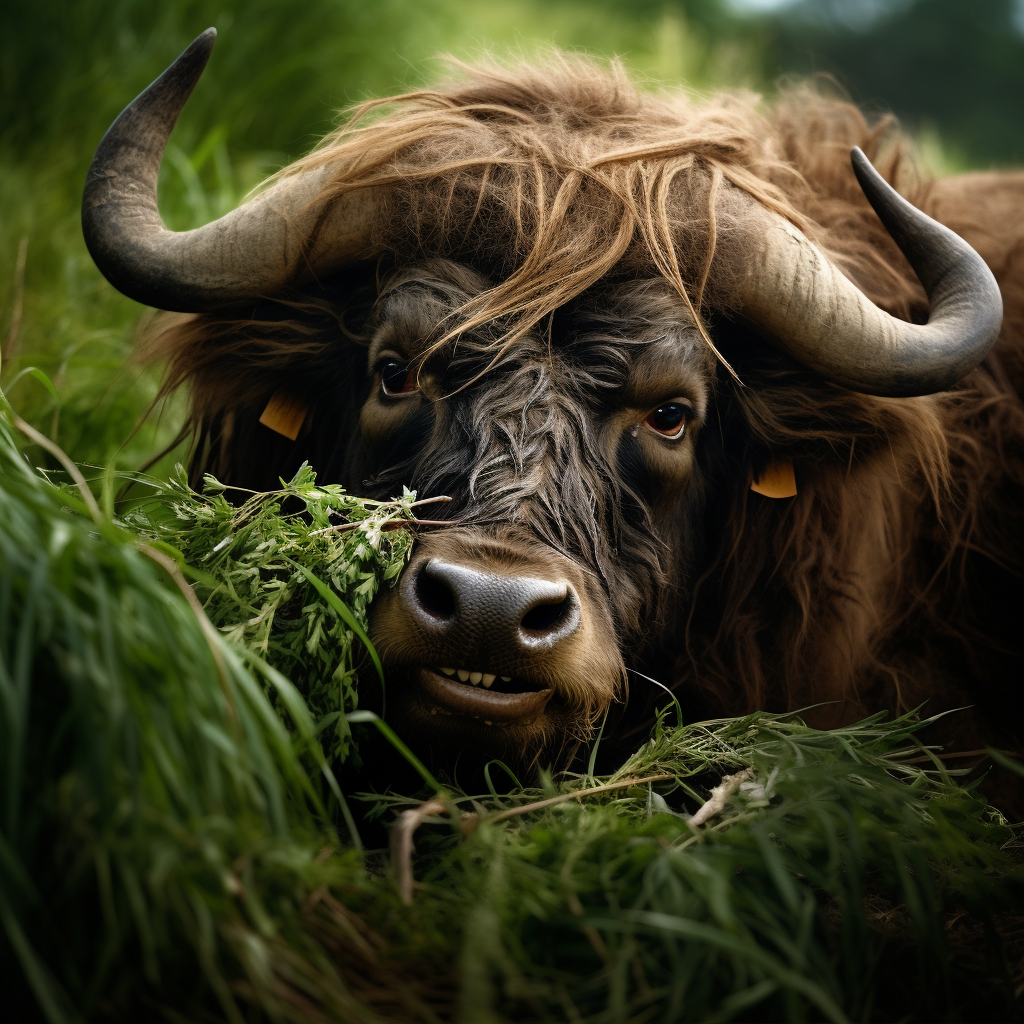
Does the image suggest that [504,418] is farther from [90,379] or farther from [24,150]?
[24,150]

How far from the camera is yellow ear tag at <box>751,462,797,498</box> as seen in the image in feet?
8.47

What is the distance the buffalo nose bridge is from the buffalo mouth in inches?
4.1

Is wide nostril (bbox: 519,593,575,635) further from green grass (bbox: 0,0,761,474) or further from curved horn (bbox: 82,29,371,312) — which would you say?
green grass (bbox: 0,0,761,474)

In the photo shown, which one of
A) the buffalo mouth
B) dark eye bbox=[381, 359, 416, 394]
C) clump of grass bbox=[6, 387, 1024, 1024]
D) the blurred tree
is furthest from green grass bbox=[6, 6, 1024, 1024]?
the blurred tree

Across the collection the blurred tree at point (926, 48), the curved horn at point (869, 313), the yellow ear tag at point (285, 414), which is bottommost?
the yellow ear tag at point (285, 414)

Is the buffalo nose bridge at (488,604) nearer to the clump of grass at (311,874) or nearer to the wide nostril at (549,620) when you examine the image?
the wide nostril at (549,620)

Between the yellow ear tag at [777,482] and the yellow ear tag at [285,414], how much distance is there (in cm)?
131

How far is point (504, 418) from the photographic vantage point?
7.00 ft

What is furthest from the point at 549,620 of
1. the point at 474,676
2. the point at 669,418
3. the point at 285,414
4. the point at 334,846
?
the point at 285,414

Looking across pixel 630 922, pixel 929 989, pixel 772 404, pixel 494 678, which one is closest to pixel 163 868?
pixel 630 922

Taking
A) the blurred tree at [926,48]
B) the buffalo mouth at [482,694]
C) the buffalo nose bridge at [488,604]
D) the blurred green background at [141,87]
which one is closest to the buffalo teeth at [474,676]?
the buffalo mouth at [482,694]

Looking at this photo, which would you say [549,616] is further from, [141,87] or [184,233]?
[141,87]

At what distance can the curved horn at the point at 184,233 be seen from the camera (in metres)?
2.39

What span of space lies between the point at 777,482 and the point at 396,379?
42.6 inches
